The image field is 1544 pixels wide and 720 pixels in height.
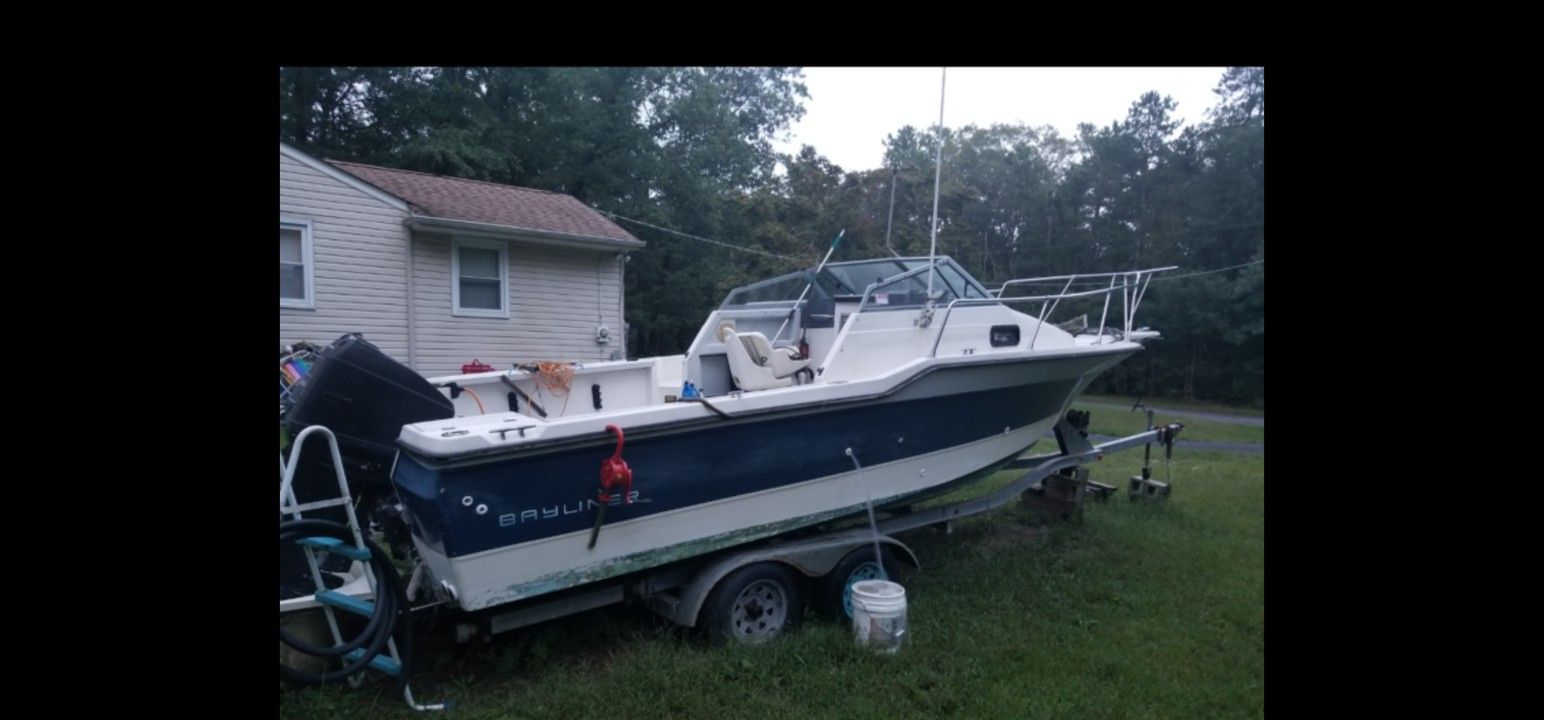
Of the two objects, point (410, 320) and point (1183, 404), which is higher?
point (410, 320)

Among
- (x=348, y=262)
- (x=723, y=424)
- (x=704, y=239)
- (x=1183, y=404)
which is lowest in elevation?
(x=1183, y=404)

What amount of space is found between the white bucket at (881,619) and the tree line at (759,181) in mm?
15126

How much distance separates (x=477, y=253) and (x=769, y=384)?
8020 mm

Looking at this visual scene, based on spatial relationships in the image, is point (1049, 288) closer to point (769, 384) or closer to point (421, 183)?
point (421, 183)

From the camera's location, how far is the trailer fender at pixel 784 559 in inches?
156

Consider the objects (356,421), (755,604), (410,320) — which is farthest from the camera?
(410,320)

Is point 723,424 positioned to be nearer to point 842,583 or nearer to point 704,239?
point 842,583

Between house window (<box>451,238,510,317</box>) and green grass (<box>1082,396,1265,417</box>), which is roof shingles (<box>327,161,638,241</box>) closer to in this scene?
house window (<box>451,238,510,317</box>)

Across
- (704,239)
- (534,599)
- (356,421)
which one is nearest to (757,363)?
(534,599)

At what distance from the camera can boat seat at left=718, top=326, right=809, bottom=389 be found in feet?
16.5

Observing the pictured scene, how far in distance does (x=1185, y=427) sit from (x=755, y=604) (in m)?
13.0

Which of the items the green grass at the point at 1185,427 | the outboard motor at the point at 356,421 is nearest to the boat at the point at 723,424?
the outboard motor at the point at 356,421

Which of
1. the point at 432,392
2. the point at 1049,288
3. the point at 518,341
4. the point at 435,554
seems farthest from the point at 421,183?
the point at 1049,288

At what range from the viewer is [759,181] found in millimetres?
21891
